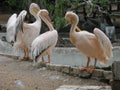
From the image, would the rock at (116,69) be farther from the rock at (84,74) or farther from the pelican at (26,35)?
the pelican at (26,35)

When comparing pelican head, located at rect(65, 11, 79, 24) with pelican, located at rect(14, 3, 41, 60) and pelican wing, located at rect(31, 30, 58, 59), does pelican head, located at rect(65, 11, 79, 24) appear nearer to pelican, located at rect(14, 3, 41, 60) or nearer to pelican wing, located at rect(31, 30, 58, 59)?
pelican wing, located at rect(31, 30, 58, 59)

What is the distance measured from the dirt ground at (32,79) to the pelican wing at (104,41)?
0.54 metres

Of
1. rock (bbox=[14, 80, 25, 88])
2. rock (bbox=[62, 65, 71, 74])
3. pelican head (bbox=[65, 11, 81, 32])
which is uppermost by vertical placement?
pelican head (bbox=[65, 11, 81, 32])

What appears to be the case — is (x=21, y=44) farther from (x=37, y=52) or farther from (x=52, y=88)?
(x=52, y=88)

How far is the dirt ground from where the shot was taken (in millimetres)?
6062

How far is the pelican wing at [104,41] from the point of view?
640 centimetres

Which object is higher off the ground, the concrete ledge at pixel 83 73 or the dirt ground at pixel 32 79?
the concrete ledge at pixel 83 73

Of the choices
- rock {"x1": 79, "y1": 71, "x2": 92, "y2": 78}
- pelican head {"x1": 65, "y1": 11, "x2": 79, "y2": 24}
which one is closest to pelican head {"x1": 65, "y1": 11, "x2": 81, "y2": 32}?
pelican head {"x1": 65, "y1": 11, "x2": 79, "y2": 24}

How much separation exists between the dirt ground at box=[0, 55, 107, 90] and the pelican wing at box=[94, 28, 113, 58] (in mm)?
A: 537

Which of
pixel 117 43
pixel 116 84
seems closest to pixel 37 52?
pixel 116 84

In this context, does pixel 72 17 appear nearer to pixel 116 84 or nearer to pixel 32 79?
pixel 32 79

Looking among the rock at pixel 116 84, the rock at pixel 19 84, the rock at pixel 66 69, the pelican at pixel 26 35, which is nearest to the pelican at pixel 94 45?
the rock at pixel 66 69

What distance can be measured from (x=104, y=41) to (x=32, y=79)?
1.30m

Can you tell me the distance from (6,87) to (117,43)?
606cm
